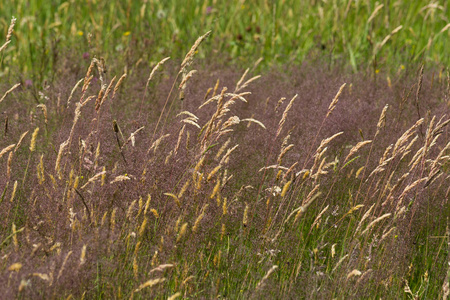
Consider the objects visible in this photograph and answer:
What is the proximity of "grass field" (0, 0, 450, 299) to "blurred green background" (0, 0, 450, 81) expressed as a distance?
0.10ft

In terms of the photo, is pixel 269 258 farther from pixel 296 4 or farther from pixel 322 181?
pixel 296 4

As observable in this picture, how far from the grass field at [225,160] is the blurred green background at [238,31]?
0.03 metres

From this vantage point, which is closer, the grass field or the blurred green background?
the grass field

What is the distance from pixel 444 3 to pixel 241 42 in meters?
2.13

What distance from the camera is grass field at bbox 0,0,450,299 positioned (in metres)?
2.18

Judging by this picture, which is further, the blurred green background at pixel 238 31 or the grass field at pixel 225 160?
the blurred green background at pixel 238 31

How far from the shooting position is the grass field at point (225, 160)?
218cm

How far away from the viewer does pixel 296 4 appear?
6.09 meters

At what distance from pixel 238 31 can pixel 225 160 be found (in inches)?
140

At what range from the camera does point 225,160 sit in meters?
2.38

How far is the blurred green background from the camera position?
15.6 feet

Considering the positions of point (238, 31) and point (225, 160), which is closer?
point (225, 160)

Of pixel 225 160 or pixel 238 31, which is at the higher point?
pixel 225 160

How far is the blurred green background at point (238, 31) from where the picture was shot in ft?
15.6
